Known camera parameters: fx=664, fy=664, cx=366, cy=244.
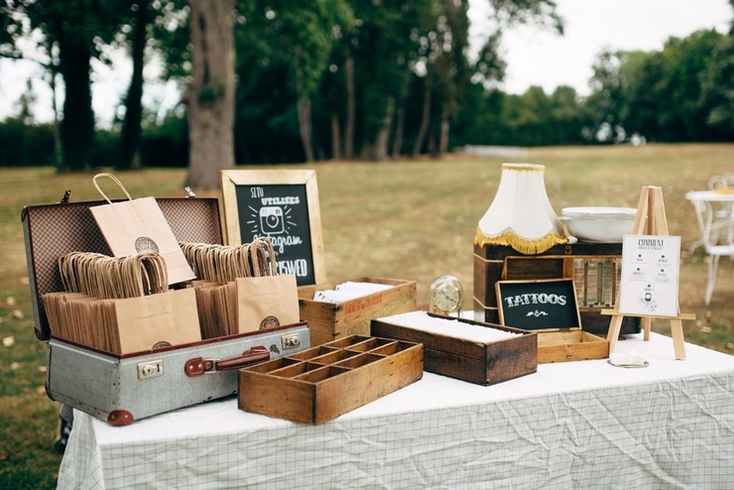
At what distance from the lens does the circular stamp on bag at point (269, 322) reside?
2.17m

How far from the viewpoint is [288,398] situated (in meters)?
1.87

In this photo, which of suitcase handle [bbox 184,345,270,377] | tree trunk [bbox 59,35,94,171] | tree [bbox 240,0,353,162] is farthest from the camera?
tree trunk [bbox 59,35,94,171]

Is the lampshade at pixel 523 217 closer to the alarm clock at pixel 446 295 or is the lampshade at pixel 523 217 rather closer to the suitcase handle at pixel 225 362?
the alarm clock at pixel 446 295

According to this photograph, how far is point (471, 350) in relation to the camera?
2.19 m

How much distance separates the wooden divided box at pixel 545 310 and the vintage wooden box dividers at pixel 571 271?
1.6 inches

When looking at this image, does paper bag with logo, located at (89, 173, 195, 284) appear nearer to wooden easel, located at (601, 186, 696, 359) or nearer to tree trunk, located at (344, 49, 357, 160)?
wooden easel, located at (601, 186, 696, 359)

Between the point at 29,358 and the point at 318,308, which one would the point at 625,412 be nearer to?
the point at 318,308

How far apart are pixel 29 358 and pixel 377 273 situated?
14.2 ft

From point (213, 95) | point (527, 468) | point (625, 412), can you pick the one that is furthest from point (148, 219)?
point (213, 95)

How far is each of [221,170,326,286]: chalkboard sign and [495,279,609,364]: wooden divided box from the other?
35.9 inches

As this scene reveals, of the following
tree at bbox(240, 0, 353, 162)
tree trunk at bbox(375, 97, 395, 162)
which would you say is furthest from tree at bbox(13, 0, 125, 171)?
tree trunk at bbox(375, 97, 395, 162)

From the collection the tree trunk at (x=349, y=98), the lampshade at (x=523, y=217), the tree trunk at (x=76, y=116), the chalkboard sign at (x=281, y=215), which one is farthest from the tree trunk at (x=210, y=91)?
the tree trunk at (x=349, y=98)

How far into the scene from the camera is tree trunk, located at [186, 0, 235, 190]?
12867mm

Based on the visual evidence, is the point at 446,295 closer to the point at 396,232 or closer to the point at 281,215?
the point at 281,215
